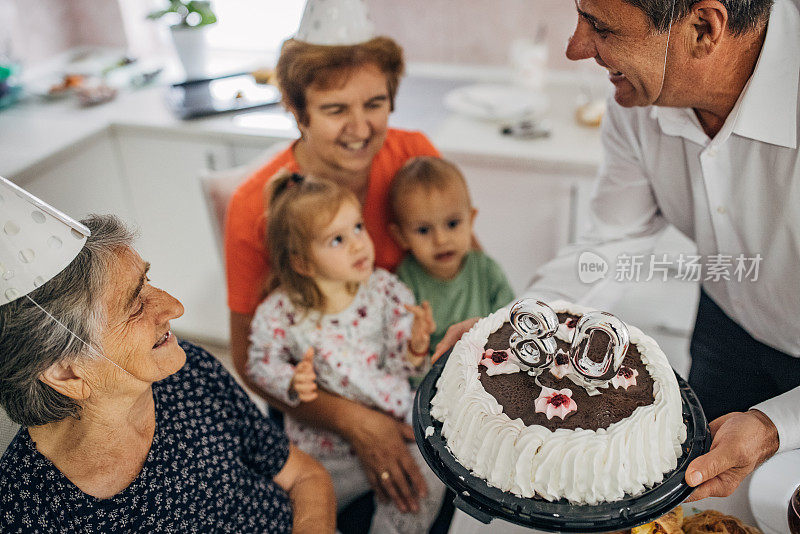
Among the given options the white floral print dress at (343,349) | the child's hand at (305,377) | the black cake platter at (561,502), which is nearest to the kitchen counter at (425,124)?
the white floral print dress at (343,349)

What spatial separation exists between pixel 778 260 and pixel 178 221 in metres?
1.09

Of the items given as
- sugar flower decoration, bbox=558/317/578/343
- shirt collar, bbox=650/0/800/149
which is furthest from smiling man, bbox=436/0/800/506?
sugar flower decoration, bbox=558/317/578/343

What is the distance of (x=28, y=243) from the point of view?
70 cm

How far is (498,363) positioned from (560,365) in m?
0.08

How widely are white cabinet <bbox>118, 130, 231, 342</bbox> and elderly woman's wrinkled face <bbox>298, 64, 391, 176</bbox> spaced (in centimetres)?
30

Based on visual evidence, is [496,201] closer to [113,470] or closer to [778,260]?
[778,260]

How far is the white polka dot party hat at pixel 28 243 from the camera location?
688 millimetres

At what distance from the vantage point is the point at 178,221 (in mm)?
1388

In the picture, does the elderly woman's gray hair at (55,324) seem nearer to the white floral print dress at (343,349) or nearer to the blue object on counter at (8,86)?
the white floral print dress at (343,349)

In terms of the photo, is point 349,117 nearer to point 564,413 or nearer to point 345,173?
point 345,173

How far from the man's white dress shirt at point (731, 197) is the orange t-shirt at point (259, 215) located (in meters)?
0.45

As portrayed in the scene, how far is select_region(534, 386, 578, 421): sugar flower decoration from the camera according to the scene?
78 centimetres

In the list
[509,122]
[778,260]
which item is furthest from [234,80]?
[778,260]

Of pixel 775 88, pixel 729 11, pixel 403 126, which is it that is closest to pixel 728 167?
pixel 775 88
